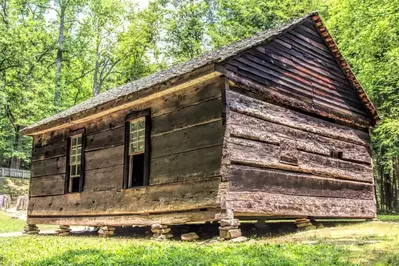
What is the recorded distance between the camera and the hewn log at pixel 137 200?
999 cm

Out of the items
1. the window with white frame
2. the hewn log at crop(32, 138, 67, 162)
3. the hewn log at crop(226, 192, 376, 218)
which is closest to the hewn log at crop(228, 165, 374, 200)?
the hewn log at crop(226, 192, 376, 218)

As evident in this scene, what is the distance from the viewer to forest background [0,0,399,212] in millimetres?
32375

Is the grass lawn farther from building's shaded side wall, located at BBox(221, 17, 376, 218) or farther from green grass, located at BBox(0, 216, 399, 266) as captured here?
building's shaded side wall, located at BBox(221, 17, 376, 218)

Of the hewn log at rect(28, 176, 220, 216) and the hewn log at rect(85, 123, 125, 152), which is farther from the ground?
the hewn log at rect(85, 123, 125, 152)

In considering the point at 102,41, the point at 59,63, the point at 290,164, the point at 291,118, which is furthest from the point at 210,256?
the point at 102,41

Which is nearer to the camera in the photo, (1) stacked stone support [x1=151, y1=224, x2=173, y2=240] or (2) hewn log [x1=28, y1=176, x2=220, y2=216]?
(2) hewn log [x1=28, y1=176, x2=220, y2=216]

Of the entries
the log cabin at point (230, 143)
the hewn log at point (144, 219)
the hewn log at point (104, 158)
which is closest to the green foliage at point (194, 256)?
the log cabin at point (230, 143)

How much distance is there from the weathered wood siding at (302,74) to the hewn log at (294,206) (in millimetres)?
2733

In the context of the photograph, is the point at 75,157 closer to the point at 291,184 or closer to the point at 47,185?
the point at 47,185

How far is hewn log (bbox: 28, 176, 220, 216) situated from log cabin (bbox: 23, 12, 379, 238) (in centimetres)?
4

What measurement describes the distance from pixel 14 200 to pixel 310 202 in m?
27.0

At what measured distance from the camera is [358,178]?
46.0 ft

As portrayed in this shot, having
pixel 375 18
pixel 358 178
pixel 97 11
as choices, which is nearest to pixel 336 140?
pixel 358 178

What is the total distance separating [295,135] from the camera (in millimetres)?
11906
